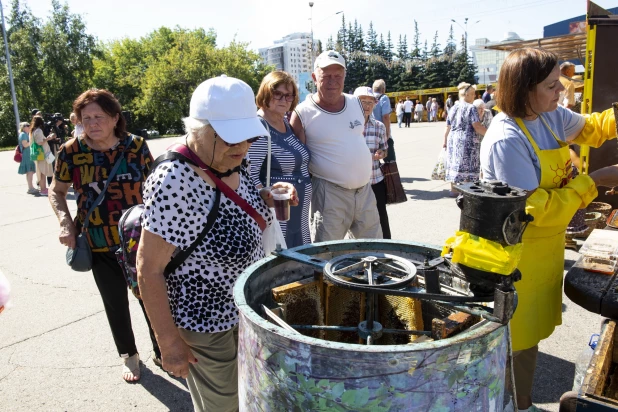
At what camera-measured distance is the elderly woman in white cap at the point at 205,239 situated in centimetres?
182

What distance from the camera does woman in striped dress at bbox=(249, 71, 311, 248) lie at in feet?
11.3

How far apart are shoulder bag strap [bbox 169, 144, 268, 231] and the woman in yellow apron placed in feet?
3.63

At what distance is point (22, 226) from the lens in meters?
7.82

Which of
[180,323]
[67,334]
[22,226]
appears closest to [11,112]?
[22,226]

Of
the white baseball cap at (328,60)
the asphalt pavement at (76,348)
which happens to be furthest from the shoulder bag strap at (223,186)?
the white baseball cap at (328,60)

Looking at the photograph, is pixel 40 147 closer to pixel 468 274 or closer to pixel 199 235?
pixel 199 235

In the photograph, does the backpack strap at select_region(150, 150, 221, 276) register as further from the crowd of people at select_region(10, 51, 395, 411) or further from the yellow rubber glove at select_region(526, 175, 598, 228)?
the yellow rubber glove at select_region(526, 175, 598, 228)

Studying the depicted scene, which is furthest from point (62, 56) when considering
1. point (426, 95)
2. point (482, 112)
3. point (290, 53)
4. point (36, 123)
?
point (290, 53)

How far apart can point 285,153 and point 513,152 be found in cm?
169

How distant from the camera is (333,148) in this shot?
12.2ft

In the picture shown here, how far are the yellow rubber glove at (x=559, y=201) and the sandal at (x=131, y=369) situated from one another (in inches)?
106

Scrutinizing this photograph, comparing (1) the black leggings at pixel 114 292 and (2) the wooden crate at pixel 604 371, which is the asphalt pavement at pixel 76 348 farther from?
(2) the wooden crate at pixel 604 371

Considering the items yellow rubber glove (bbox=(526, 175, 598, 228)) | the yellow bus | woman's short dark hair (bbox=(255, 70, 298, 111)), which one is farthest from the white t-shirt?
the yellow bus

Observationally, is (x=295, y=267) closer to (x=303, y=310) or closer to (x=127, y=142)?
(x=303, y=310)
